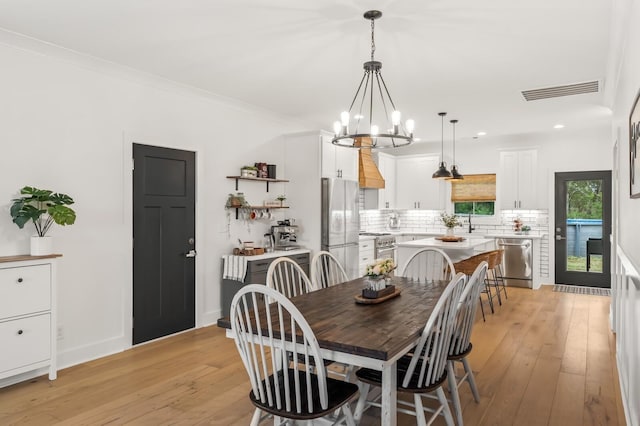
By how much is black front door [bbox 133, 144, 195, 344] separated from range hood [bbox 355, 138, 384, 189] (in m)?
3.12

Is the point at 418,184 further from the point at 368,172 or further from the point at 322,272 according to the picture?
the point at 322,272

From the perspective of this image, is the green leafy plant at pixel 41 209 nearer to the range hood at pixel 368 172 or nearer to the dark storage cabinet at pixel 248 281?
the dark storage cabinet at pixel 248 281

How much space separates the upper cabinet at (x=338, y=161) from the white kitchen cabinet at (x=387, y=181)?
5.44 feet

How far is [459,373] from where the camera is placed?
361 centimetres

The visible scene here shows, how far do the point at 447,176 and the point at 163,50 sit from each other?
4245 millimetres

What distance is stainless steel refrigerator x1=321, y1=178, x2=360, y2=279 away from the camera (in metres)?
5.98

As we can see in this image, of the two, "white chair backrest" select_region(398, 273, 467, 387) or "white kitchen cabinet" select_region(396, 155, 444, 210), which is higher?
"white kitchen cabinet" select_region(396, 155, 444, 210)

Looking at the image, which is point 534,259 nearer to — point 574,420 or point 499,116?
point 499,116

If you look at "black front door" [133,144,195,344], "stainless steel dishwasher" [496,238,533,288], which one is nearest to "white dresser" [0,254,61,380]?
"black front door" [133,144,195,344]

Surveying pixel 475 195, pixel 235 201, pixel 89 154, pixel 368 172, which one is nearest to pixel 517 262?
pixel 475 195

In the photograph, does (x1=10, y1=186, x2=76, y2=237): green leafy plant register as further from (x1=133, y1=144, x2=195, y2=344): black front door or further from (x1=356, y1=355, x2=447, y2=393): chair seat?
(x1=356, y1=355, x2=447, y2=393): chair seat

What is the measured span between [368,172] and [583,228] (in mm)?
3682

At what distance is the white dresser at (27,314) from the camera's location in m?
3.14

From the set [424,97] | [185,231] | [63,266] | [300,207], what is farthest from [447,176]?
[63,266]
